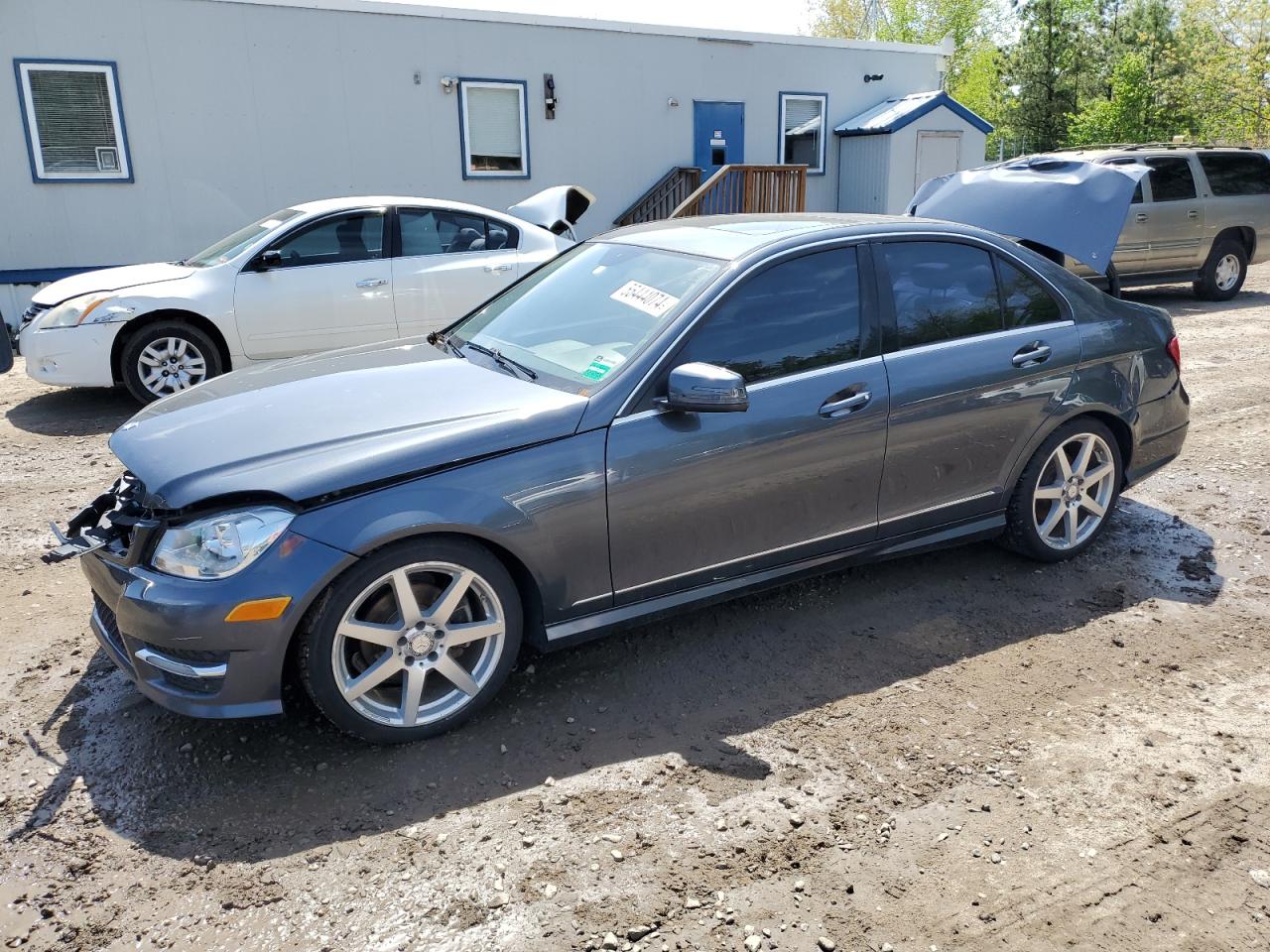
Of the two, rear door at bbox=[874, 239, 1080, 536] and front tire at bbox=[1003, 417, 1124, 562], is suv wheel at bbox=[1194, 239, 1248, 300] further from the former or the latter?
rear door at bbox=[874, 239, 1080, 536]

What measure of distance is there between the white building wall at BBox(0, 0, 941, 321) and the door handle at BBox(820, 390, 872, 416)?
11291 millimetres

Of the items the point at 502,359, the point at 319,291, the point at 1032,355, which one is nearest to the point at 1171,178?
the point at 1032,355

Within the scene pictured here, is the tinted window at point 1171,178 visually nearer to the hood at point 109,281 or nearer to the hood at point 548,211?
the hood at point 548,211

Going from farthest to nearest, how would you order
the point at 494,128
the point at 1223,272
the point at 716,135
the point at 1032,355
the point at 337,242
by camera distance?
1. the point at 716,135
2. the point at 494,128
3. the point at 1223,272
4. the point at 337,242
5. the point at 1032,355

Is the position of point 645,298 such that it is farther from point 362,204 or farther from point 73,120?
point 73,120

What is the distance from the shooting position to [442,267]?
8.25m

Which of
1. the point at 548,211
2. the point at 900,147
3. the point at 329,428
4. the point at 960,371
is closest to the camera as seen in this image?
the point at 329,428

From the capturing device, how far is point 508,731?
11.0 feet

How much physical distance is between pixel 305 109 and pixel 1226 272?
39.6 feet

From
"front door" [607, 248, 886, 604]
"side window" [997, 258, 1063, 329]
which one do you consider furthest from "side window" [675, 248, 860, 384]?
"side window" [997, 258, 1063, 329]

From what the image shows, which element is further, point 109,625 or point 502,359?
point 502,359

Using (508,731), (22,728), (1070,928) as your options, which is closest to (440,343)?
(508,731)

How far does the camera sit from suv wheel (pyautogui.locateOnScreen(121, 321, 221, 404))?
7.49m

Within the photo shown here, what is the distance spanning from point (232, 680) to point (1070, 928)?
242 cm
